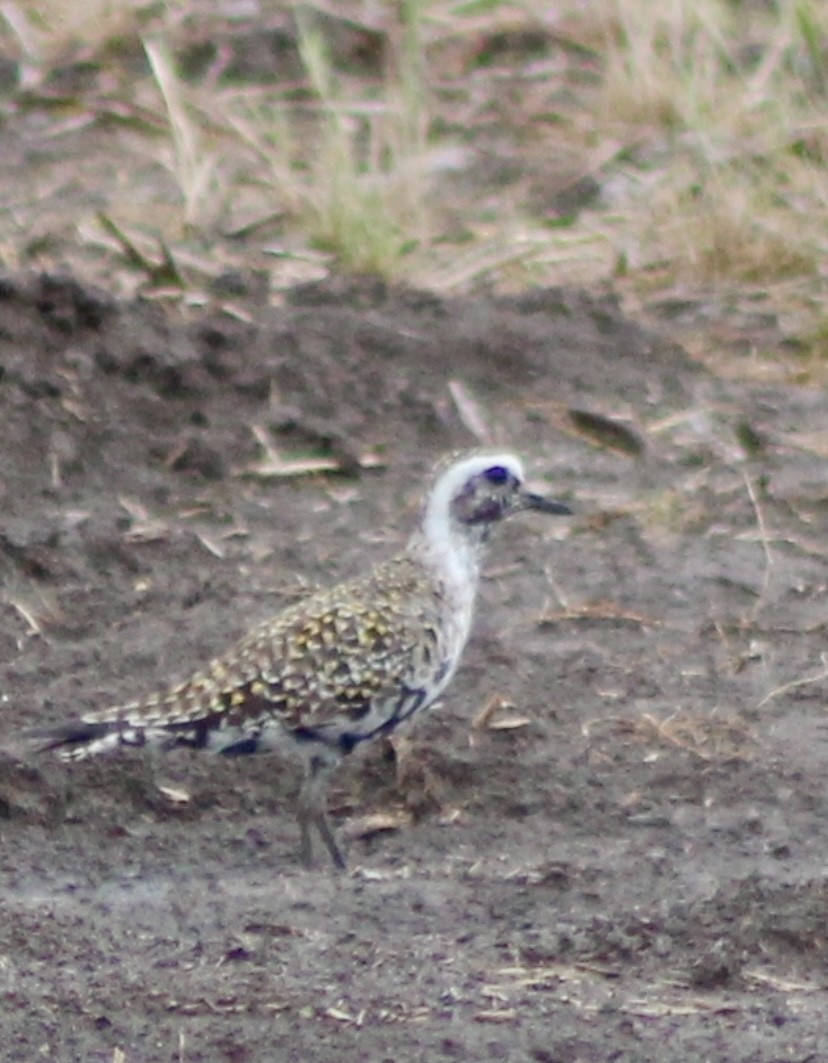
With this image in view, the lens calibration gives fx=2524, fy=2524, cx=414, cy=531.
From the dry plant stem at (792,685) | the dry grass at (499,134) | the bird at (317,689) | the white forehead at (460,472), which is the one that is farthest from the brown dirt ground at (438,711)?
the dry grass at (499,134)

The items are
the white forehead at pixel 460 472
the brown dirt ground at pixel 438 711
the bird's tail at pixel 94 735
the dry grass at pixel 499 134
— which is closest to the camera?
the brown dirt ground at pixel 438 711

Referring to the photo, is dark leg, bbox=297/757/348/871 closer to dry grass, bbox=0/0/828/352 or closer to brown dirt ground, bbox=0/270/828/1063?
brown dirt ground, bbox=0/270/828/1063

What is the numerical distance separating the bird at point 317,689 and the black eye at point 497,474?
1.06 ft

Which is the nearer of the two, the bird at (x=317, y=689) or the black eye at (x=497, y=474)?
the bird at (x=317, y=689)

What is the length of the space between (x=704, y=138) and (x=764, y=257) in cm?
80

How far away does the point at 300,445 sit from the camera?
8.70m

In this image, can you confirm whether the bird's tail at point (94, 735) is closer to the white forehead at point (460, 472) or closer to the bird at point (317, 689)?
the bird at point (317, 689)

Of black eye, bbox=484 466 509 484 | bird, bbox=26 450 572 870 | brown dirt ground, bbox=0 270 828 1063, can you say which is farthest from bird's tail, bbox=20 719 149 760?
black eye, bbox=484 466 509 484

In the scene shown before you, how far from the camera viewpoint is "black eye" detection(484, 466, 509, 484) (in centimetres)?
669

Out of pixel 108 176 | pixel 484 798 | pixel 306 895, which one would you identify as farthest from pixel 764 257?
pixel 306 895

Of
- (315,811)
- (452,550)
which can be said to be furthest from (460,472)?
(315,811)

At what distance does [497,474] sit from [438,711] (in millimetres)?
662

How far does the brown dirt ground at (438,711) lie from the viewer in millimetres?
5094

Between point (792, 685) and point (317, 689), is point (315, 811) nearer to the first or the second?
point (317, 689)
